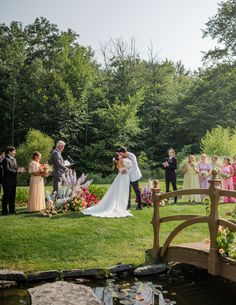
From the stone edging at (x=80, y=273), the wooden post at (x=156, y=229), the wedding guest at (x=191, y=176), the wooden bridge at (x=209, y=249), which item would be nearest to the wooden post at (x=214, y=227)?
the wooden bridge at (x=209, y=249)

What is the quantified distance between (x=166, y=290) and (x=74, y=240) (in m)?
2.64

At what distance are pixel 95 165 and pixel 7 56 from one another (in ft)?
40.0

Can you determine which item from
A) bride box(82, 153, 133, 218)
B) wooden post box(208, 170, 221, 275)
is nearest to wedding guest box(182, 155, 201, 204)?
bride box(82, 153, 133, 218)

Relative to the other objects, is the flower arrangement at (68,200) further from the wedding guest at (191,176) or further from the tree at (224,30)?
the tree at (224,30)

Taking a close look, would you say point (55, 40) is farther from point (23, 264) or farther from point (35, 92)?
point (23, 264)

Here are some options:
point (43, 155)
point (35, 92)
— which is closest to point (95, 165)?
point (43, 155)

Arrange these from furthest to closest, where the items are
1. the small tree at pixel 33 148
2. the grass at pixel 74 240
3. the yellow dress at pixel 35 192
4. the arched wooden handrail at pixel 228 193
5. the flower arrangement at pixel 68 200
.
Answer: the small tree at pixel 33 148 < the yellow dress at pixel 35 192 < the flower arrangement at pixel 68 200 < the grass at pixel 74 240 < the arched wooden handrail at pixel 228 193

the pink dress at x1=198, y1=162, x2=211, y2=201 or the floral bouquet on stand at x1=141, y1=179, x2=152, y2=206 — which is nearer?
the floral bouquet on stand at x1=141, y1=179, x2=152, y2=206

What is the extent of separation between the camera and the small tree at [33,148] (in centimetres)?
2533

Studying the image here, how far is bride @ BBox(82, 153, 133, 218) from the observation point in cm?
1114

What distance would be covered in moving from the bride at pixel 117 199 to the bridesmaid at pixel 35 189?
1.33 m

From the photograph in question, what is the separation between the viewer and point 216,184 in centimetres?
696

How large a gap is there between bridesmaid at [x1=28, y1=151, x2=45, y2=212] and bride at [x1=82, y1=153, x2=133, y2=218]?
1.33 m

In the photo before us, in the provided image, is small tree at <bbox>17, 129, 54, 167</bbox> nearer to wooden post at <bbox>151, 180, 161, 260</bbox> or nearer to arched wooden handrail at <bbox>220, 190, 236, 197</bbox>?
wooden post at <bbox>151, 180, 161, 260</bbox>
